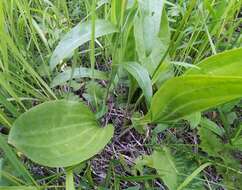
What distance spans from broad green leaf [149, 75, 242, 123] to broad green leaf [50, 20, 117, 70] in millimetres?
152

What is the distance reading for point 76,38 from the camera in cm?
75

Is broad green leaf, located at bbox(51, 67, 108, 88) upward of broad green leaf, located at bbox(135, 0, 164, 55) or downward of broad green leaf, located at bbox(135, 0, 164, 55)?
downward

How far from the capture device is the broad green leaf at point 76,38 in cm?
73

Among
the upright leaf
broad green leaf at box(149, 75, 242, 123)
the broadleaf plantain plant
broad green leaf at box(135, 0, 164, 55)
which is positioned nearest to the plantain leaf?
the broadleaf plantain plant

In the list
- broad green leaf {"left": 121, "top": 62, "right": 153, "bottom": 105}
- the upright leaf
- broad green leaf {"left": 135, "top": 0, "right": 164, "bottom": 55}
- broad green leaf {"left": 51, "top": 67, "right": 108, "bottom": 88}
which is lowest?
the upright leaf

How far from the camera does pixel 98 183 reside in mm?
776

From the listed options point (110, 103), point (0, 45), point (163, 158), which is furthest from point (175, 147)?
point (0, 45)

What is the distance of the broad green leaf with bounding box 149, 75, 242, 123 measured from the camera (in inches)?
25.3

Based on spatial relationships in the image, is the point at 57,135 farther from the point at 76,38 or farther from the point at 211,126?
the point at 211,126

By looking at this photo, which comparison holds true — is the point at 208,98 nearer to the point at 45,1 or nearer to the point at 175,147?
the point at 175,147

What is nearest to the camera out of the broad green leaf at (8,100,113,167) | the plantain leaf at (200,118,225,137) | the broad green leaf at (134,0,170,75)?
the broad green leaf at (8,100,113,167)

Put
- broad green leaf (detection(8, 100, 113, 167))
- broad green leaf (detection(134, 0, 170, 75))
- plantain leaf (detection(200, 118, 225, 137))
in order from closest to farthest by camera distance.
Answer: broad green leaf (detection(8, 100, 113, 167)) → broad green leaf (detection(134, 0, 170, 75)) → plantain leaf (detection(200, 118, 225, 137))

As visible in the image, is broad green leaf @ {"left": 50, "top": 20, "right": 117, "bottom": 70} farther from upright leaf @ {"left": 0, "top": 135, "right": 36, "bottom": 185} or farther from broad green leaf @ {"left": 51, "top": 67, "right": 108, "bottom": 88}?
upright leaf @ {"left": 0, "top": 135, "right": 36, "bottom": 185}

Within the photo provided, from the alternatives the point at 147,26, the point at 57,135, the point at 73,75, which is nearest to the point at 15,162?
the point at 57,135
